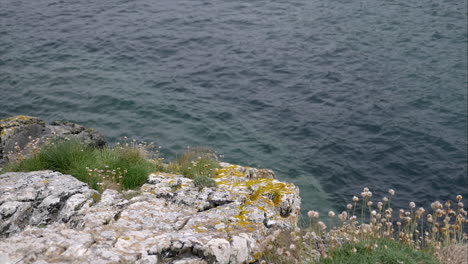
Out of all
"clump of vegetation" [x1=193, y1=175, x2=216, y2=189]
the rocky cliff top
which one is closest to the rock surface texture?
the rocky cliff top

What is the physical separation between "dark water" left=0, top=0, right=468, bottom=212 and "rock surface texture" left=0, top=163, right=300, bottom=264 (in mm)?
5517

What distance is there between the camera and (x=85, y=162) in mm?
8969

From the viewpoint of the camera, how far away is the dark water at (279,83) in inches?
596

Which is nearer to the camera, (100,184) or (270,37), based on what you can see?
(100,184)

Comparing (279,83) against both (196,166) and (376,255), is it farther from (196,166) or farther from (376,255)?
(376,255)

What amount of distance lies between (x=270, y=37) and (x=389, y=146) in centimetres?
1099

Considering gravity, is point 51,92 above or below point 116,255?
below

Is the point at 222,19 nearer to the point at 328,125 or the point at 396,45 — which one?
the point at 396,45

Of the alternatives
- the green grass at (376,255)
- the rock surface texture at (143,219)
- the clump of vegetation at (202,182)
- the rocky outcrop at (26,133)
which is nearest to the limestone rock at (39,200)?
the rock surface texture at (143,219)

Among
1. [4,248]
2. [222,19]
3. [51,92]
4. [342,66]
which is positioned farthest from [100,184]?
[222,19]

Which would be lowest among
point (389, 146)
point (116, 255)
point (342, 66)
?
point (389, 146)

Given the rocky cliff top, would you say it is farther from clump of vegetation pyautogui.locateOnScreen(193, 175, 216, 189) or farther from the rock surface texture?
clump of vegetation pyautogui.locateOnScreen(193, 175, 216, 189)

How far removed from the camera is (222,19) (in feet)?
90.1

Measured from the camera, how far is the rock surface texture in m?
5.80
